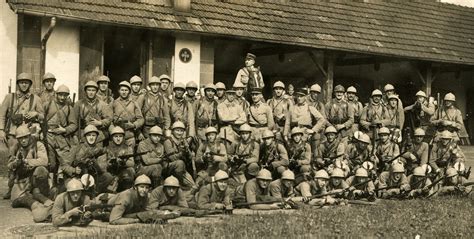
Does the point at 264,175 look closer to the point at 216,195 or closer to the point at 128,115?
the point at 216,195

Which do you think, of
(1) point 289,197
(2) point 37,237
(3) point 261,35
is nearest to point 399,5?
(3) point 261,35

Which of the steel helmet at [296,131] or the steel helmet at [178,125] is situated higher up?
the steel helmet at [178,125]

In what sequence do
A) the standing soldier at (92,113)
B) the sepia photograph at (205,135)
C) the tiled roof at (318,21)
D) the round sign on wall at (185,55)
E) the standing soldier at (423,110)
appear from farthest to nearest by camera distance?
the round sign on wall at (185,55)
the standing soldier at (423,110)
the tiled roof at (318,21)
the standing soldier at (92,113)
the sepia photograph at (205,135)

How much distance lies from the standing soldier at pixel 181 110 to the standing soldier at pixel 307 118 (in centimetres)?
205

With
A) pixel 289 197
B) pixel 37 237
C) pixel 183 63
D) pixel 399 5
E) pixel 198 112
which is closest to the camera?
pixel 37 237

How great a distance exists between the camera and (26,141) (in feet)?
32.3

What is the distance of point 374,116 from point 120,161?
571cm

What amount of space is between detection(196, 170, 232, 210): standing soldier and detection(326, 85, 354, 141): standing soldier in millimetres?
4177

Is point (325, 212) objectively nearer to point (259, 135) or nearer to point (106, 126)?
point (259, 135)

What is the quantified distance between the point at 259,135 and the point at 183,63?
392cm

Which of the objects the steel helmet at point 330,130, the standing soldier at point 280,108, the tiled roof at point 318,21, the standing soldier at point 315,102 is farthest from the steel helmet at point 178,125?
the tiled roof at point 318,21

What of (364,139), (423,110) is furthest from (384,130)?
(423,110)

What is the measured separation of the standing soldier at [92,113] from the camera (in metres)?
10.7

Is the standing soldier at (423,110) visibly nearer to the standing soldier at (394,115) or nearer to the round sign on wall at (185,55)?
the standing soldier at (394,115)
